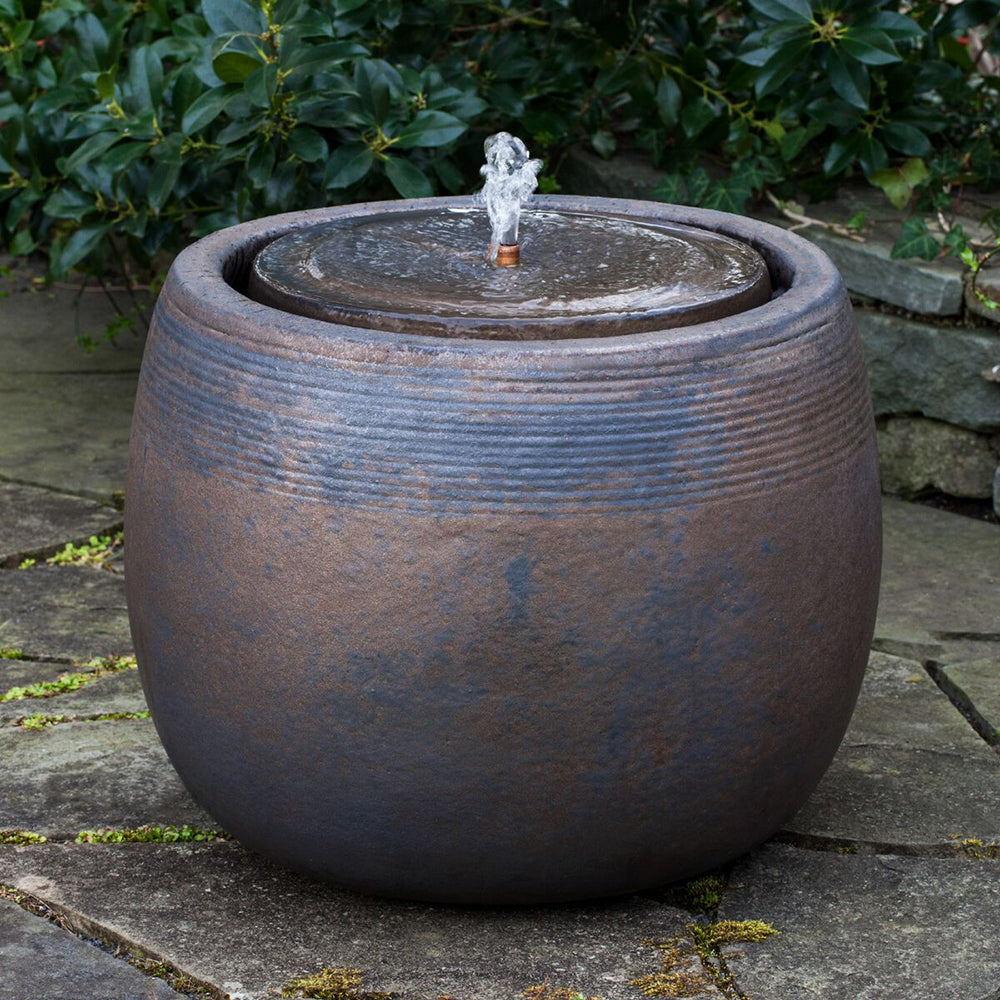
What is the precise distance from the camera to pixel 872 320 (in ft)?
11.6

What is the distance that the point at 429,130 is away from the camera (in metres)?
3.20

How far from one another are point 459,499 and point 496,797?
0.37 metres

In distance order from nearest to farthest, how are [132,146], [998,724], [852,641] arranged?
[852,641]
[998,724]
[132,146]

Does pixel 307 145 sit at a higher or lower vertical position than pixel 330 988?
higher

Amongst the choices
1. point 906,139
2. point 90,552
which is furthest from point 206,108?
point 906,139

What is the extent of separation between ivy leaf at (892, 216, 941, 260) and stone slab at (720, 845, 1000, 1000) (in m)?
1.56

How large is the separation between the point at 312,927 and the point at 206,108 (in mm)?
1694

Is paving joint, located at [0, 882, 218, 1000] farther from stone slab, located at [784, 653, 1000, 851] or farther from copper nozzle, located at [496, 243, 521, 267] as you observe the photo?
copper nozzle, located at [496, 243, 521, 267]

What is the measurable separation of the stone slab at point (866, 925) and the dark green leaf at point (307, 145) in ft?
5.64

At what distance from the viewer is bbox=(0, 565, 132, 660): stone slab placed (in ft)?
9.52

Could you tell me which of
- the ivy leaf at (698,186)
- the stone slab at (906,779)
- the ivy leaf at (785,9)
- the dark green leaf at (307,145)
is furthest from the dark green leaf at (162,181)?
the stone slab at (906,779)

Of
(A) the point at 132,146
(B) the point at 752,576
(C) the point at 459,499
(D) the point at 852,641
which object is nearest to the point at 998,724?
(D) the point at 852,641

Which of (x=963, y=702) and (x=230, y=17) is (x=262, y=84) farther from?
(x=963, y=702)

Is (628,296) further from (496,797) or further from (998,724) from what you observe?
(998,724)
